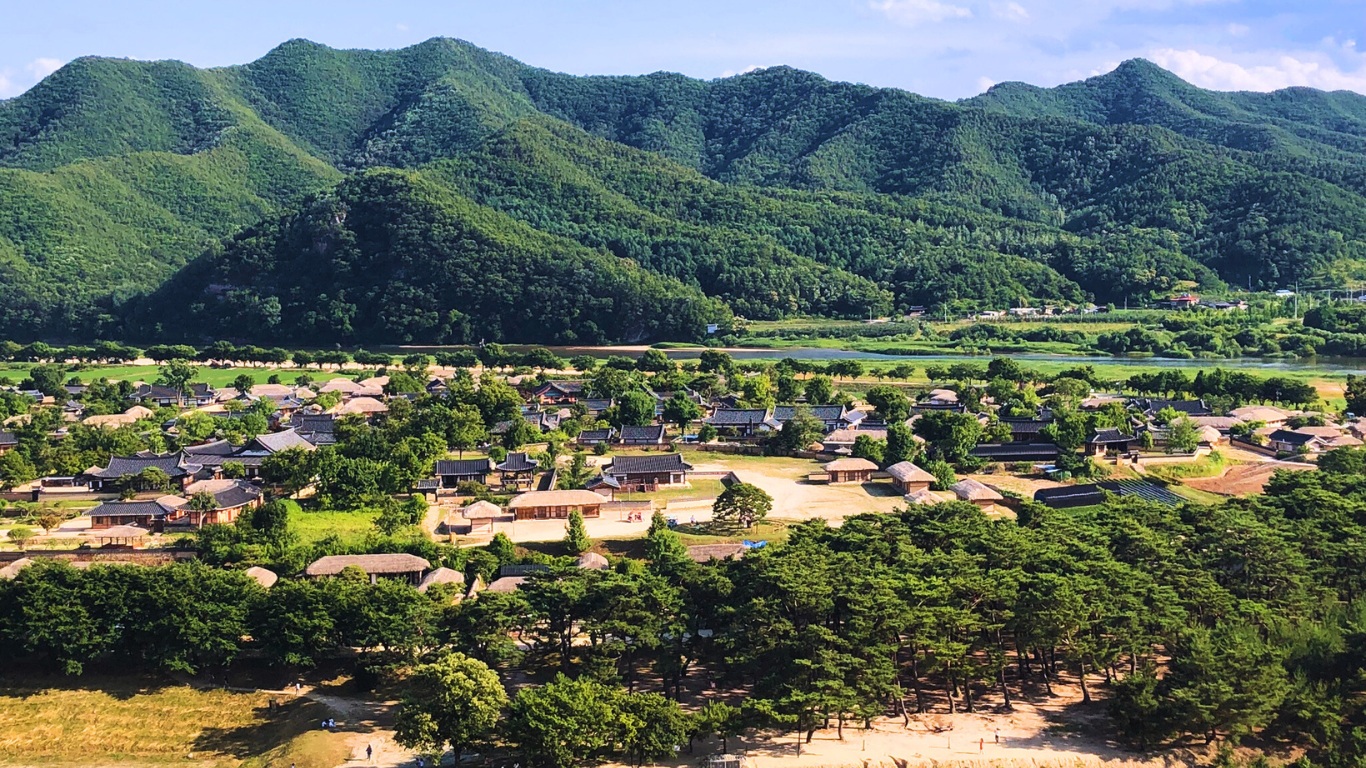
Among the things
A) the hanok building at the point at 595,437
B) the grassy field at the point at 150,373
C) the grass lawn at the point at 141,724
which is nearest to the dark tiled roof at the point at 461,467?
the hanok building at the point at 595,437

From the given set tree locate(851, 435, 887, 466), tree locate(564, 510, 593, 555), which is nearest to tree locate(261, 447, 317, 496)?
tree locate(564, 510, 593, 555)

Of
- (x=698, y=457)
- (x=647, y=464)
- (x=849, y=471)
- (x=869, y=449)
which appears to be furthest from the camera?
(x=698, y=457)

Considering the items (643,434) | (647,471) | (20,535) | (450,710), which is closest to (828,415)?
(643,434)

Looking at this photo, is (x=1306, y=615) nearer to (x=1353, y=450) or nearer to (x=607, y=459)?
(x=1353, y=450)

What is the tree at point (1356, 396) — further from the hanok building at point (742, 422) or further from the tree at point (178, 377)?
the tree at point (178, 377)

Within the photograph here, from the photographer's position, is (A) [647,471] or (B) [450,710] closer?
(B) [450,710]

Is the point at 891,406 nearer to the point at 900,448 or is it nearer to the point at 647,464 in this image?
the point at 900,448

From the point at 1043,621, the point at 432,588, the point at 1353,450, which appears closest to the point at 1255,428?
the point at 1353,450
